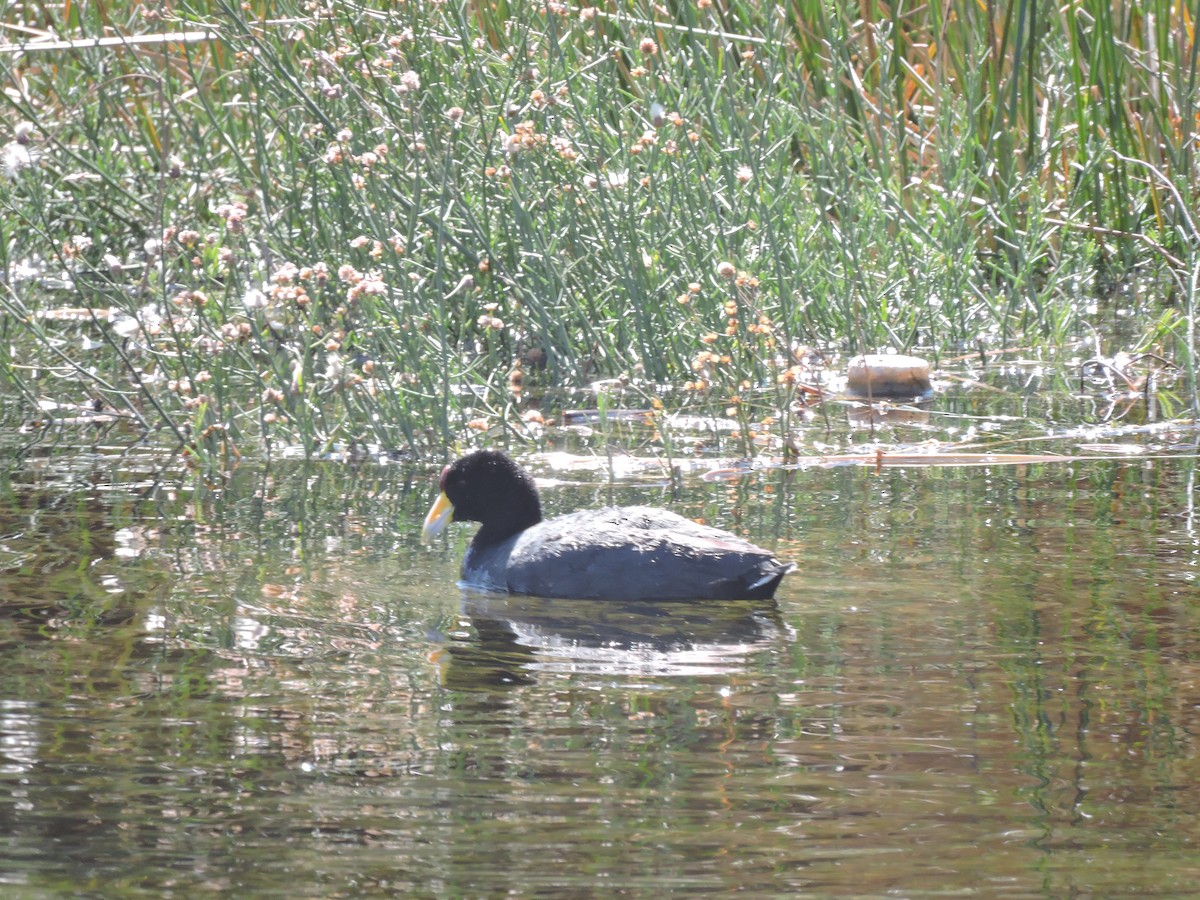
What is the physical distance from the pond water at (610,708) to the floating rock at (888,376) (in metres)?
1.58

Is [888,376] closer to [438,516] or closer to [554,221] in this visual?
[554,221]

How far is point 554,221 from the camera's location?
752cm

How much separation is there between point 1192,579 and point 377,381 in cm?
300

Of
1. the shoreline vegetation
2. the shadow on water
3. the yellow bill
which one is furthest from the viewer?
the shoreline vegetation

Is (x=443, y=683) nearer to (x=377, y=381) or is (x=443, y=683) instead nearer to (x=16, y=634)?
(x=16, y=634)

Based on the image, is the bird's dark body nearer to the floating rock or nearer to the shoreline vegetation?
the shoreline vegetation

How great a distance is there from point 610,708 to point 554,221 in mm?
4229

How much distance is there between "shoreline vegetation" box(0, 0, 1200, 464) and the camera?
6.34 m

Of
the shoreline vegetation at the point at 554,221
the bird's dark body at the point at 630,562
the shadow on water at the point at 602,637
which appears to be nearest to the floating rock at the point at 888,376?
the shoreline vegetation at the point at 554,221

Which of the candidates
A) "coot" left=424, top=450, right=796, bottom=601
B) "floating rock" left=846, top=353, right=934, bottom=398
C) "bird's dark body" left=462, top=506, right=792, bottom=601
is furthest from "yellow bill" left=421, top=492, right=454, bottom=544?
"floating rock" left=846, top=353, right=934, bottom=398

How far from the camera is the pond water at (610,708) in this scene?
2.72 meters

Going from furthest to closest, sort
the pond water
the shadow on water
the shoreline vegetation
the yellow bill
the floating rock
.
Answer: the floating rock → the shoreline vegetation → the yellow bill → the shadow on water → the pond water

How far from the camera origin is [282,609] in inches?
174

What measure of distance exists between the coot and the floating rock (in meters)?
2.41
